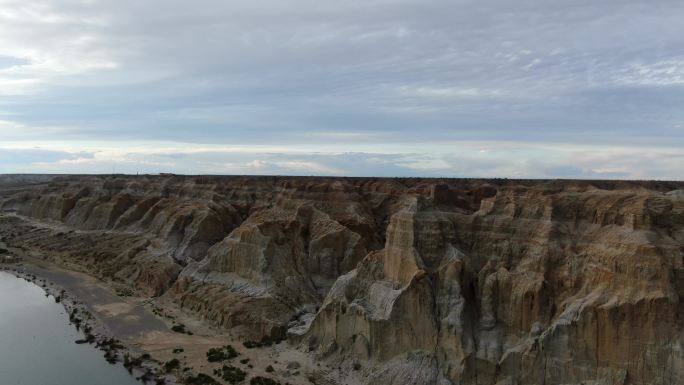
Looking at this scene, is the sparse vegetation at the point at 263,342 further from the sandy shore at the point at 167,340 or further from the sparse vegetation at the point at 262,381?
the sparse vegetation at the point at 262,381

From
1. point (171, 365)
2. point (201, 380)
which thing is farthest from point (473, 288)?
point (171, 365)

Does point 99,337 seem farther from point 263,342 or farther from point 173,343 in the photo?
point 263,342

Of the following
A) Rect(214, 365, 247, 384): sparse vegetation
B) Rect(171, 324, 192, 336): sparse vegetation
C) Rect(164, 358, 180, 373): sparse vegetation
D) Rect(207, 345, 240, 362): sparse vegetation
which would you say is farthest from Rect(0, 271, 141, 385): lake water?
Rect(171, 324, 192, 336): sparse vegetation

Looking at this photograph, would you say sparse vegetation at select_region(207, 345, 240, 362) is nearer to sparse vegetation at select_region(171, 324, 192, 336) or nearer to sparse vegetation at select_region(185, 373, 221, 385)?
sparse vegetation at select_region(185, 373, 221, 385)

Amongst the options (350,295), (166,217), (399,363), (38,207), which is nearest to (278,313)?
(350,295)

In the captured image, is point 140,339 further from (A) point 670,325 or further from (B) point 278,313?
(A) point 670,325

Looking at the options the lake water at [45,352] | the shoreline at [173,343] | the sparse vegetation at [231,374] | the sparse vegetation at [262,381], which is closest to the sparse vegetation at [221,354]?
the shoreline at [173,343]
